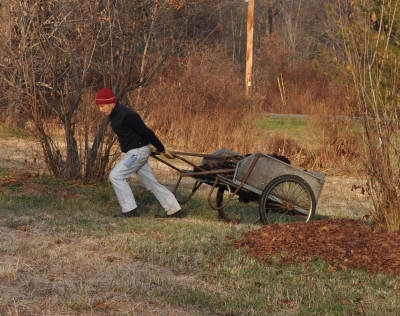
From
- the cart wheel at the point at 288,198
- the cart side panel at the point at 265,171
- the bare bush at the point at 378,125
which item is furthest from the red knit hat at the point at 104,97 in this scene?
the bare bush at the point at 378,125

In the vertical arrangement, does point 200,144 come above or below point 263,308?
below

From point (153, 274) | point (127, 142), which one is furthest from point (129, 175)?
point (153, 274)

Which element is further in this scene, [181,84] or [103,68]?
[181,84]

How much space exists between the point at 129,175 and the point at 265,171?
174cm

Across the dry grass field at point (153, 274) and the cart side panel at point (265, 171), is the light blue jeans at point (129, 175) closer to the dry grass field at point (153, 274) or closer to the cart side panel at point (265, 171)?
the dry grass field at point (153, 274)

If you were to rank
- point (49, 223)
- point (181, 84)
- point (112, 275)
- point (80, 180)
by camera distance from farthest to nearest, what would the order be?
point (181, 84) < point (80, 180) < point (49, 223) < point (112, 275)

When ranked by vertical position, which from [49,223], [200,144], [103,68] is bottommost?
[200,144]

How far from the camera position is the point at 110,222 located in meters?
9.88

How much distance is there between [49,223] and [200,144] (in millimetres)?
10919

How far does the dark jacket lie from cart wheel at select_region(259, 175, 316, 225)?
4.78 ft

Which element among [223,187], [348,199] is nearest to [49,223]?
[223,187]

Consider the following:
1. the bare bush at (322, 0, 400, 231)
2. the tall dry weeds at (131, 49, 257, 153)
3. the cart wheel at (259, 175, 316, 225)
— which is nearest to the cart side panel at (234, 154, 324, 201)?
the cart wheel at (259, 175, 316, 225)

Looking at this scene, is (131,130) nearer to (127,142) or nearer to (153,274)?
(127,142)

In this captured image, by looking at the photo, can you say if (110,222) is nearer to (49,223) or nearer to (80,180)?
(49,223)
